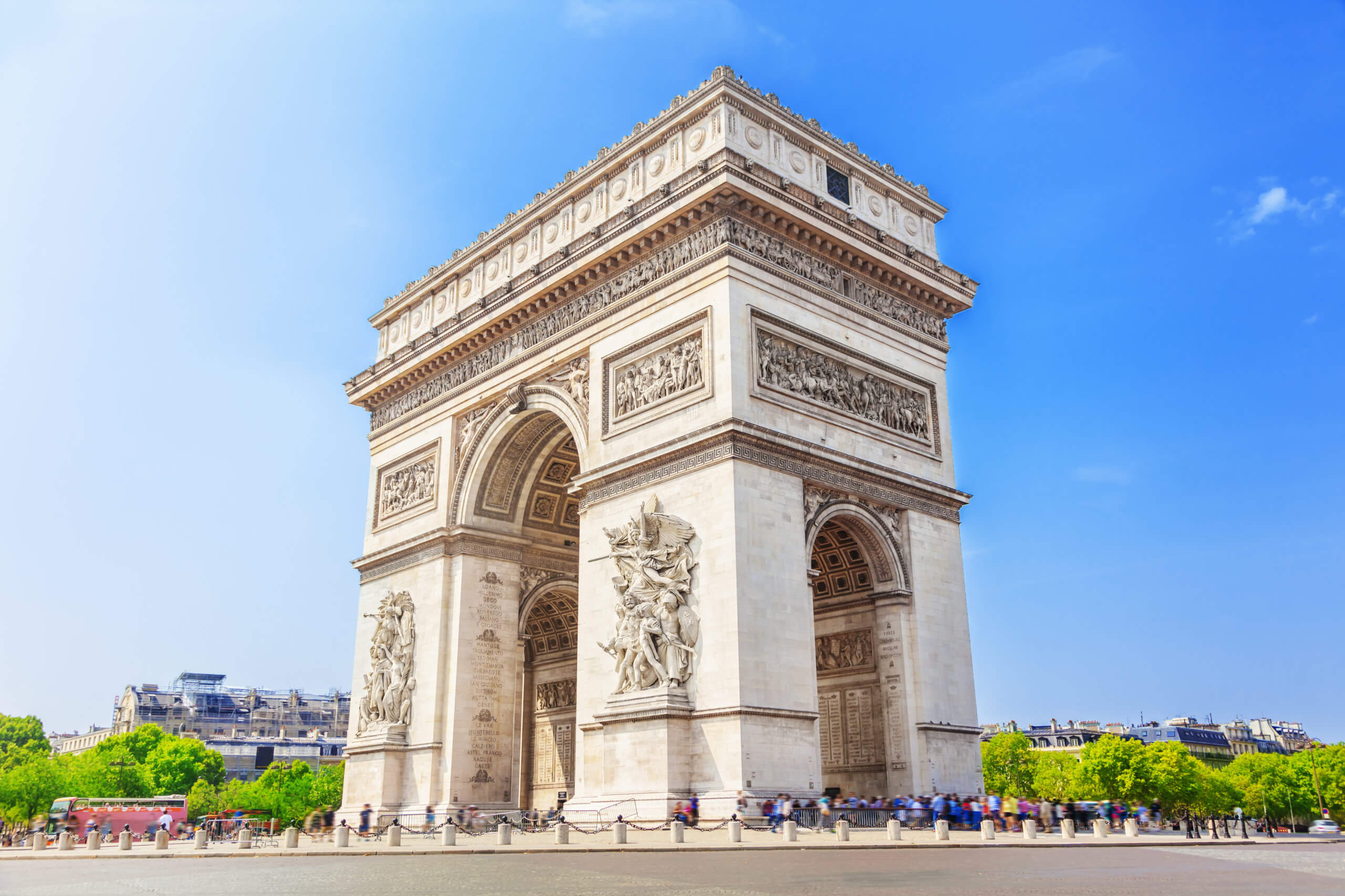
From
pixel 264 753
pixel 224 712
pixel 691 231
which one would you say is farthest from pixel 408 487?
pixel 224 712

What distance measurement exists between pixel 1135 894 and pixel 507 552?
21.7 m

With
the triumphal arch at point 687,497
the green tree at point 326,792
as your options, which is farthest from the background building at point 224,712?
the triumphal arch at point 687,497

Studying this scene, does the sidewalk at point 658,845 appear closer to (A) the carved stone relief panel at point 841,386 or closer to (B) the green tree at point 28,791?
(A) the carved stone relief panel at point 841,386

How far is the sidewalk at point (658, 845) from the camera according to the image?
1627 centimetres

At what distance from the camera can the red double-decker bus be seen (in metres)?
42.2

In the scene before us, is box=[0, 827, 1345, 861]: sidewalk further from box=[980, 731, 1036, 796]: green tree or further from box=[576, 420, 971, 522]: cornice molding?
box=[980, 731, 1036, 796]: green tree

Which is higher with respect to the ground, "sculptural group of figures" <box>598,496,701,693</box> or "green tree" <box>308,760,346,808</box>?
"sculptural group of figures" <box>598,496,701,693</box>

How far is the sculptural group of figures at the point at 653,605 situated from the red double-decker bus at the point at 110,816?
28.1 meters

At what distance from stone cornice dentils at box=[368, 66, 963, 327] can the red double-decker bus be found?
26.3 m

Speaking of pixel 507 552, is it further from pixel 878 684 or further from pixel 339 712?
pixel 339 712

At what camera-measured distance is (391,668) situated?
93.1ft

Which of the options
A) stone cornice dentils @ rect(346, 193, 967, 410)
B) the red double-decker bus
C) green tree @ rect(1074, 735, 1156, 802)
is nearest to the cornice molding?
stone cornice dentils @ rect(346, 193, 967, 410)

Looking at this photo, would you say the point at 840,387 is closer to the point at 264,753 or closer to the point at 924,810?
the point at 924,810

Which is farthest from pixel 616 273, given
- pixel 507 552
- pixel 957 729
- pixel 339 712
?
pixel 339 712
